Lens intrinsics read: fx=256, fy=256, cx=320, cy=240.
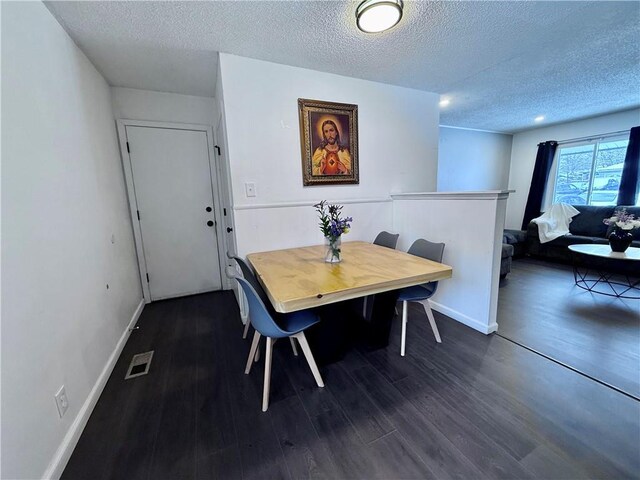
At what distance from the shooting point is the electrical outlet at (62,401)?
1229 mm

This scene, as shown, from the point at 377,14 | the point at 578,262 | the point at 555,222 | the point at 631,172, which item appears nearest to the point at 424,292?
the point at 377,14

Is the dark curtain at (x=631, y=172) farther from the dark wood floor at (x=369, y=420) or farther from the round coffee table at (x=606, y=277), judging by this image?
the dark wood floor at (x=369, y=420)

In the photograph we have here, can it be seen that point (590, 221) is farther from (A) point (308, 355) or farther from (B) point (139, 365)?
(B) point (139, 365)

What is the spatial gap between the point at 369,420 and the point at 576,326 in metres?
2.19

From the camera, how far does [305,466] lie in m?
1.16

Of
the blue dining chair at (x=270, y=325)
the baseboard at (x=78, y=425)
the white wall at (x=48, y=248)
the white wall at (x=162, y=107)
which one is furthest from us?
the white wall at (x=162, y=107)

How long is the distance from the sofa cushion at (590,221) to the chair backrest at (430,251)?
13.1 feet

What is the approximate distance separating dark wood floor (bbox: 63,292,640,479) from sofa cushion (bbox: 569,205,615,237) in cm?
371

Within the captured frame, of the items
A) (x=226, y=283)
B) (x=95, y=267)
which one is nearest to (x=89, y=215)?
(x=95, y=267)

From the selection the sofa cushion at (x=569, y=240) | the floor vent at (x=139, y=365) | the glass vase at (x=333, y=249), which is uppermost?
the glass vase at (x=333, y=249)

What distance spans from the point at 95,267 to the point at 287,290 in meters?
1.52

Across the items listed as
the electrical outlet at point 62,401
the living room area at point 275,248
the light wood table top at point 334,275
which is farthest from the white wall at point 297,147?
the electrical outlet at point 62,401

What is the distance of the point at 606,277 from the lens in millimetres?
3420

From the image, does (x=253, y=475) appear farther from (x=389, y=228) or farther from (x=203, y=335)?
(x=389, y=228)
